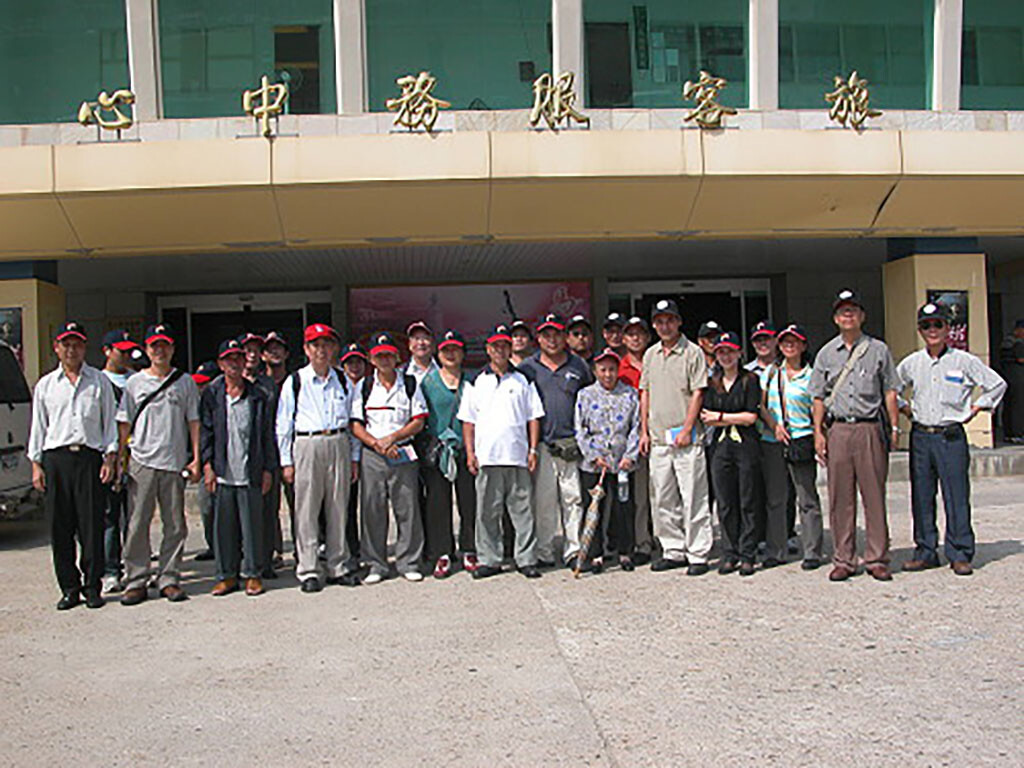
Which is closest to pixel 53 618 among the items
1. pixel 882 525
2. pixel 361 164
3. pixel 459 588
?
pixel 459 588

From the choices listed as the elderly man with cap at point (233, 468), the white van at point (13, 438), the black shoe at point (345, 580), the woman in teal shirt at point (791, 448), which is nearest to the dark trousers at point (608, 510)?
the woman in teal shirt at point (791, 448)

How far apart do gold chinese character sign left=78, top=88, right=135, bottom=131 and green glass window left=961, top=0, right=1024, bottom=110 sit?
10.7 meters

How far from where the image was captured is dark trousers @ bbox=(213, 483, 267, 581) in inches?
274

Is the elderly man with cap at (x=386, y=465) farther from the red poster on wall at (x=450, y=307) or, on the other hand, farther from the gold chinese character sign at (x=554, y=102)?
the red poster on wall at (x=450, y=307)

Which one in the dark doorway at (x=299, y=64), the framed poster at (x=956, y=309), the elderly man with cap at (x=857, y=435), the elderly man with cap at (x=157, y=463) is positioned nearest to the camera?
the elderly man with cap at (x=857, y=435)

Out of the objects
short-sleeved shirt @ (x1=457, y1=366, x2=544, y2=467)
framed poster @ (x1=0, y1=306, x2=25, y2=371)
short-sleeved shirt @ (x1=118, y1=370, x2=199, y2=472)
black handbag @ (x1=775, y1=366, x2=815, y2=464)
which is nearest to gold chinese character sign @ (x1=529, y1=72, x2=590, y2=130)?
short-sleeved shirt @ (x1=457, y1=366, x2=544, y2=467)

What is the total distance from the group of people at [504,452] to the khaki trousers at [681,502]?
0.05 feet

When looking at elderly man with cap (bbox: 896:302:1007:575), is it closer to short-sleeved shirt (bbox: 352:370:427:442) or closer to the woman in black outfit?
the woman in black outfit

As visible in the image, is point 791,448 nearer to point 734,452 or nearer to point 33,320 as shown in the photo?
point 734,452

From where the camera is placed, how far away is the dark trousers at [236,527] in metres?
6.95

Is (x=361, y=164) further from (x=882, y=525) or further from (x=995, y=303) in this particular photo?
(x=995, y=303)

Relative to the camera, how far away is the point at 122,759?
4.06m

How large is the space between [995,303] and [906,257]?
597 cm

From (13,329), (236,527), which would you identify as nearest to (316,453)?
(236,527)
